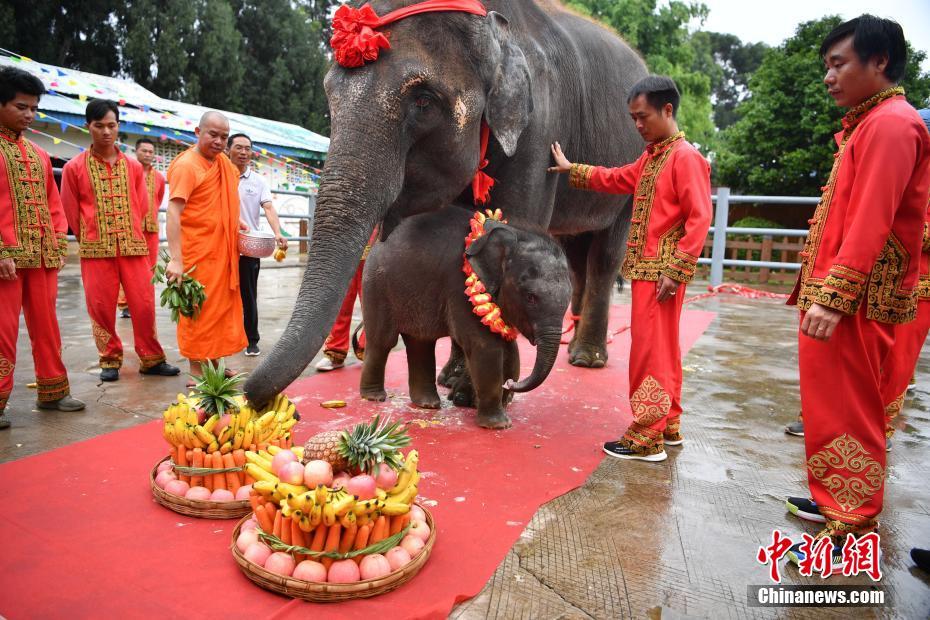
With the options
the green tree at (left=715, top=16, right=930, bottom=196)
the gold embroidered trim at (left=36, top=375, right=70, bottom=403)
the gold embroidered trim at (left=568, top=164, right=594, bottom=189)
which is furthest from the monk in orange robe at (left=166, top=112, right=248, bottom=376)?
the green tree at (left=715, top=16, right=930, bottom=196)

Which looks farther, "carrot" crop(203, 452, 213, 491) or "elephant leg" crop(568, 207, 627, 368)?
"elephant leg" crop(568, 207, 627, 368)

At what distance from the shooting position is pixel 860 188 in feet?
6.88

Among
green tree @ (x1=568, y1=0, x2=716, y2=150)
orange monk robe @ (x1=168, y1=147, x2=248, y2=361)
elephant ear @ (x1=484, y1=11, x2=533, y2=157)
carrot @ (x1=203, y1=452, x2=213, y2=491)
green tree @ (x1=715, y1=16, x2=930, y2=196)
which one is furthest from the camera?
green tree @ (x1=568, y1=0, x2=716, y2=150)

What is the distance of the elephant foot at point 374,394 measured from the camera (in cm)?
384

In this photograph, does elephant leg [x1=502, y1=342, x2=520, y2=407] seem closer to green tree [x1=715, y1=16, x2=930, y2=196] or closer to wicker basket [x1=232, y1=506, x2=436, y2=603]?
wicker basket [x1=232, y1=506, x2=436, y2=603]

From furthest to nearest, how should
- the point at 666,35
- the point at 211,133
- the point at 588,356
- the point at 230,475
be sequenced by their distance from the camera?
the point at 666,35 → the point at 588,356 → the point at 211,133 → the point at 230,475

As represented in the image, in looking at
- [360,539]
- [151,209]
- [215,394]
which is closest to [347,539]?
[360,539]

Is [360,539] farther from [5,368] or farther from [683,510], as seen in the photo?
[5,368]

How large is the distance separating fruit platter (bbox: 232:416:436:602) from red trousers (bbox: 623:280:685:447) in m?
1.28

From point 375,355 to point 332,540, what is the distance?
1.86m

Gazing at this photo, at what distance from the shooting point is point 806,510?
2.54 meters

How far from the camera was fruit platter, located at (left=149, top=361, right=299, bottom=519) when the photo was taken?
7.95 feet

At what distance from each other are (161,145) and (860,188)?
15853mm

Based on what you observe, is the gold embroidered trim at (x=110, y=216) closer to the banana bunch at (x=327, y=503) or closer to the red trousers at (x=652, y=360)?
the banana bunch at (x=327, y=503)
